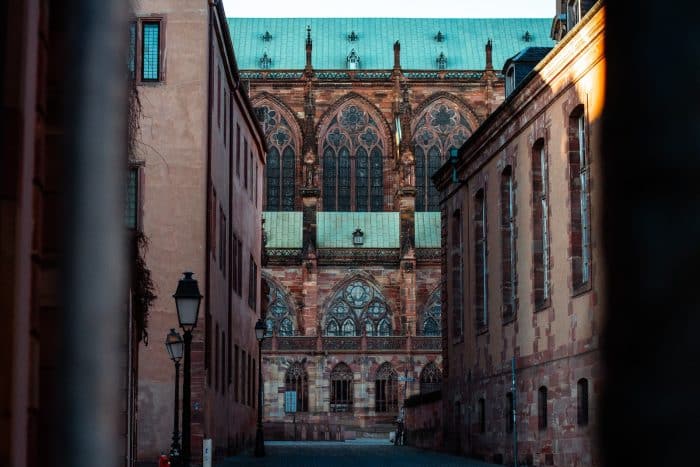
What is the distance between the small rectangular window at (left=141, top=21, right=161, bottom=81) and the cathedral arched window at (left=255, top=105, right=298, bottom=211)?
53.6m

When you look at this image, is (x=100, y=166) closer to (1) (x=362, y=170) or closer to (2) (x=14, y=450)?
(2) (x=14, y=450)

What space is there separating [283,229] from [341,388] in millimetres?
11652

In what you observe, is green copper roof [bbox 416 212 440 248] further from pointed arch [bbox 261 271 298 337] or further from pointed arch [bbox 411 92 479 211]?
pointed arch [bbox 261 271 298 337]

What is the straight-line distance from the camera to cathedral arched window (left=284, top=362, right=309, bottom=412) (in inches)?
2901

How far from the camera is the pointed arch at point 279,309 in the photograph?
76438 mm

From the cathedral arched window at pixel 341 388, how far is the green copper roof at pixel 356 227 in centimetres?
870

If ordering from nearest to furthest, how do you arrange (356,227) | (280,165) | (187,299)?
(187,299) < (356,227) < (280,165)

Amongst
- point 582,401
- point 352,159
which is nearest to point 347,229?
point 352,159

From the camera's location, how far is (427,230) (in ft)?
262

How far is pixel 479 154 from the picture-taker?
118 ft

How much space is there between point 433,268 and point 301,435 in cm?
1738

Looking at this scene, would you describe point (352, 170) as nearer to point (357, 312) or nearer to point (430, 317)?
point (357, 312)

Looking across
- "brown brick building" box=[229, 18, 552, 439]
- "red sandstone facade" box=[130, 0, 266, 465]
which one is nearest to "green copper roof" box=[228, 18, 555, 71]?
"brown brick building" box=[229, 18, 552, 439]

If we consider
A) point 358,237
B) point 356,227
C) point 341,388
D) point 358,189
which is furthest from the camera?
point 358,189
